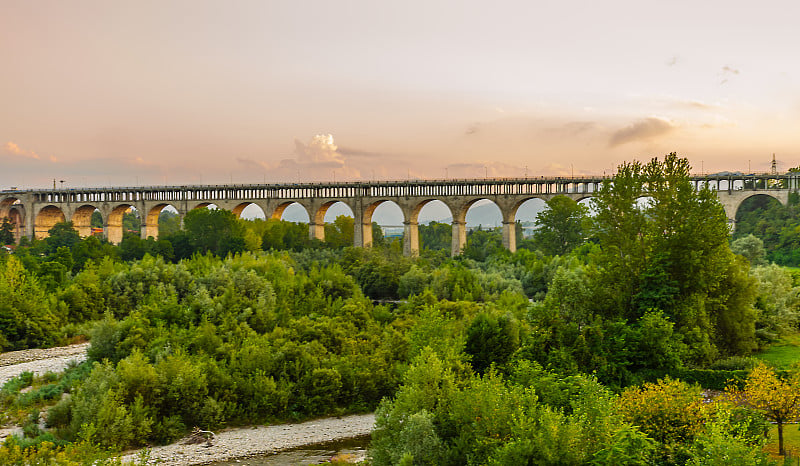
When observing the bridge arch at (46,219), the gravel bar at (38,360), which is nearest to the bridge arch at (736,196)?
the gravel bar at (38,360)

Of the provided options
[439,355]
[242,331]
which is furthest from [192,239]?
[439,355]

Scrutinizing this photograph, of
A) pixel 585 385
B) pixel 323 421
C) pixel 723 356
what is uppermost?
pixel 585 385

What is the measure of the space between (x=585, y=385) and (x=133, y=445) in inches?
612

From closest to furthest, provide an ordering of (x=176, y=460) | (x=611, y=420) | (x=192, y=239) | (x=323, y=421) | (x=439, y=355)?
(x=611, y=420) < (x=176, y=460) < (x=439, y=355) < (x=323, y=421) < (x=192, y=239)

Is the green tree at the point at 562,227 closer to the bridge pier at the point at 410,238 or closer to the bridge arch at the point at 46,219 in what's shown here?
the bridge pier at the point at 410,238

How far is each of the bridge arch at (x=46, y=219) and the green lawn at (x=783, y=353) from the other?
81.9m

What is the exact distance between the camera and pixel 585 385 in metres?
14.0

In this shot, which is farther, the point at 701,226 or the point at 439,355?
the point at 701,226

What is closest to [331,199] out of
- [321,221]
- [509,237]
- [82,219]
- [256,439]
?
[321,221]

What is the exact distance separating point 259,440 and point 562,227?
1656 inches

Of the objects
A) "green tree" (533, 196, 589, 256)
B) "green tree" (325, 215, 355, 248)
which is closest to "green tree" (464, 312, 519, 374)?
"green tree" (533, 196, 589, 256)

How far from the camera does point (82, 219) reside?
8175cm

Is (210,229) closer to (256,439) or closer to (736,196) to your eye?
(256,439)

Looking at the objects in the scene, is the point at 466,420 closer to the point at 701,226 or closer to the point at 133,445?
the point at 133,445
